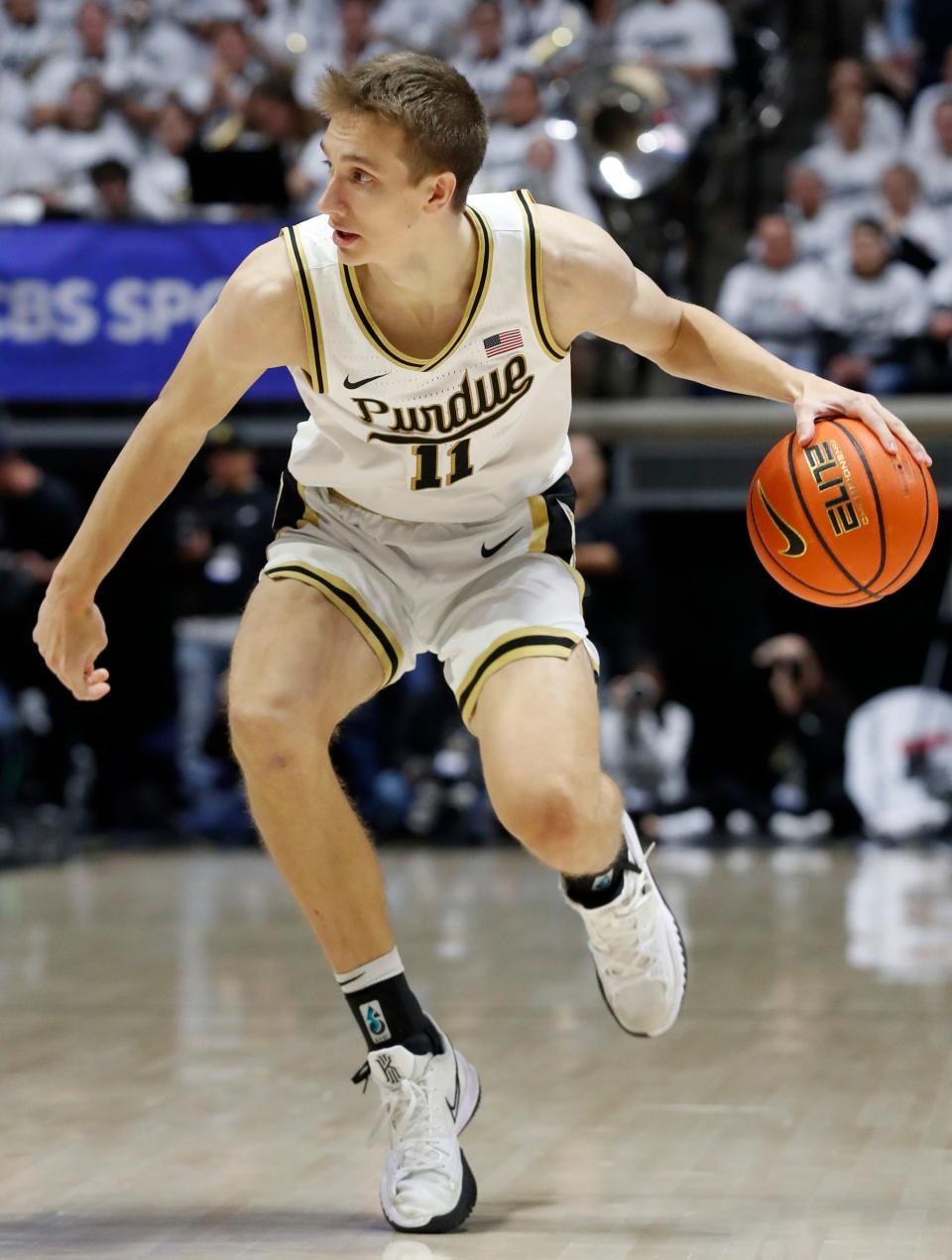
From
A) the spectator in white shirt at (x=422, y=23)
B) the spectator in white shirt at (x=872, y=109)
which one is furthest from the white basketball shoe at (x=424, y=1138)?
the spectator in white shirt at (x=422, y=23)

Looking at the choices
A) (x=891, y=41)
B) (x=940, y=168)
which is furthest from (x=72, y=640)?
(x=891, y=41)

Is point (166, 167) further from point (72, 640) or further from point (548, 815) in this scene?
point (548, 815)

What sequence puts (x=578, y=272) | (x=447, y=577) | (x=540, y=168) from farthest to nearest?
1. (x=540, y=168)
2. (x=447, y=577)
3. (x=578, y=272)

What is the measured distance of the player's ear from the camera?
120 inches

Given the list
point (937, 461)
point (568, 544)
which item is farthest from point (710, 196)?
point (568, 544)

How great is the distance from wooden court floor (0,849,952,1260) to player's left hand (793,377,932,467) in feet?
4.21

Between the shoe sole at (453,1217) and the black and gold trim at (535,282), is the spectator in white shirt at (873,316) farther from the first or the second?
the shoe sole at (453,1217)

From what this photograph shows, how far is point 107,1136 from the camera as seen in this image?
3.60 metres

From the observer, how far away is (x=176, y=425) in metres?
3.12

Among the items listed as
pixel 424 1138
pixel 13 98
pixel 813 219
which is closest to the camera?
pixel 424 1138

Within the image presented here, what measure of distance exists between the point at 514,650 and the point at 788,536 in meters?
0.54

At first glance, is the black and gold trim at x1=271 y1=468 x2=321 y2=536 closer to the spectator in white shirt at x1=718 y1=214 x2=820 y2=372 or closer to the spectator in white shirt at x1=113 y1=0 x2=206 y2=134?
the spectator in white shirt at x1=718 y1=214 x2=820 y2=372

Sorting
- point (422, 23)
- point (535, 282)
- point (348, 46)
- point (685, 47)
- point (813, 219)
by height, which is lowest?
point (813, 219)

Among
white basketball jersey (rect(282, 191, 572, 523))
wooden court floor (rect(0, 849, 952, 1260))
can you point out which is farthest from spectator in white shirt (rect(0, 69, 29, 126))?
white basketball jersey (rect(282, 191, 572, 523))
